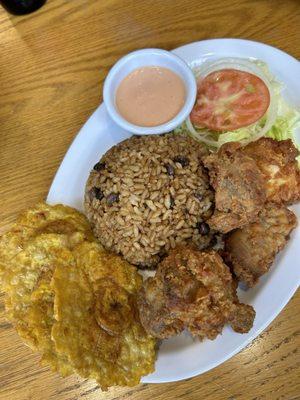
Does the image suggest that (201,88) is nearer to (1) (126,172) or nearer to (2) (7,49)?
(1) (126,172)

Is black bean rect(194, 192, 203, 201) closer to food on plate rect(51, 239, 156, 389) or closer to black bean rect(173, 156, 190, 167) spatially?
black bean rect(173, 156, 190, 167)

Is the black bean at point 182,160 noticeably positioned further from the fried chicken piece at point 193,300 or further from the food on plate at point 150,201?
the fried chicken piece at point 193,300

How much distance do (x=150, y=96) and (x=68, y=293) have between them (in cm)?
102

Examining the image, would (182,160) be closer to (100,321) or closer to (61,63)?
(100,321)

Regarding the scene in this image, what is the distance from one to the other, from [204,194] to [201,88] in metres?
0.60

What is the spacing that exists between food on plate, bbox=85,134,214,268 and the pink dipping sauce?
12cm

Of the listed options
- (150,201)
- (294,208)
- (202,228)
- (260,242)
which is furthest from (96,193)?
(294,208)

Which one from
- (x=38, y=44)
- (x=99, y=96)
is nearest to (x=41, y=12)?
(x=38, y=44)

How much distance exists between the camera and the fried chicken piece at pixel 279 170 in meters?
2.02

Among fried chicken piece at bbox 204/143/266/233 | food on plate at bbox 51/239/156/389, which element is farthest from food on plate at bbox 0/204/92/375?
fried chicken piece at bbox 204/143/266/233

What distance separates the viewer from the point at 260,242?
1.98 metres

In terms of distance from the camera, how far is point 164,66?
7.47ft

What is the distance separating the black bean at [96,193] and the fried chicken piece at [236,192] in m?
0.54

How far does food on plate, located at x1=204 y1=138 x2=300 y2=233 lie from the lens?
1.94m
